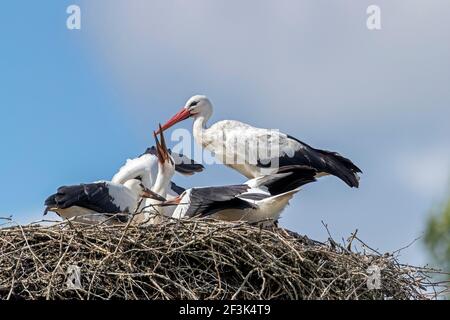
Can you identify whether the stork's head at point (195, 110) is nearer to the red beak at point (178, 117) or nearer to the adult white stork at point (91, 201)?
the red beak at point (178, 117)

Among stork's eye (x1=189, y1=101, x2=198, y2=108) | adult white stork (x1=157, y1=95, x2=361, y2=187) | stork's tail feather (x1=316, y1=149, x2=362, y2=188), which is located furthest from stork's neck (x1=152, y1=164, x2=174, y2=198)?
stork's tail feather (x1=316, y1=149, x2=362, y2=188)

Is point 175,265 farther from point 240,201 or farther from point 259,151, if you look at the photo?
point 259,151

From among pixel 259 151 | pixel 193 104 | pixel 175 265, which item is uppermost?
pixel 193 104

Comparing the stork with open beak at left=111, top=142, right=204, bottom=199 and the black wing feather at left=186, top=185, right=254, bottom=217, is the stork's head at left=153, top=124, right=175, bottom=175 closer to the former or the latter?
the stork with open beak at left=111, top=142, right=204, bottom=199

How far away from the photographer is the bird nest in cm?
778

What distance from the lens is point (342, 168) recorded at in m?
10.4

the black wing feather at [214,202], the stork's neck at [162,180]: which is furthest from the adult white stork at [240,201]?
the stork's neck at [162,180]

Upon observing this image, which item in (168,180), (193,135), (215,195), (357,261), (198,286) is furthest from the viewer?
(193,135)

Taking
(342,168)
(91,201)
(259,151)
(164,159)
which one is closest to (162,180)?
(164,159)

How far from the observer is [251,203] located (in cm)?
900

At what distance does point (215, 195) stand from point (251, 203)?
25cm

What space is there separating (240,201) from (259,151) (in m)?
1.77
